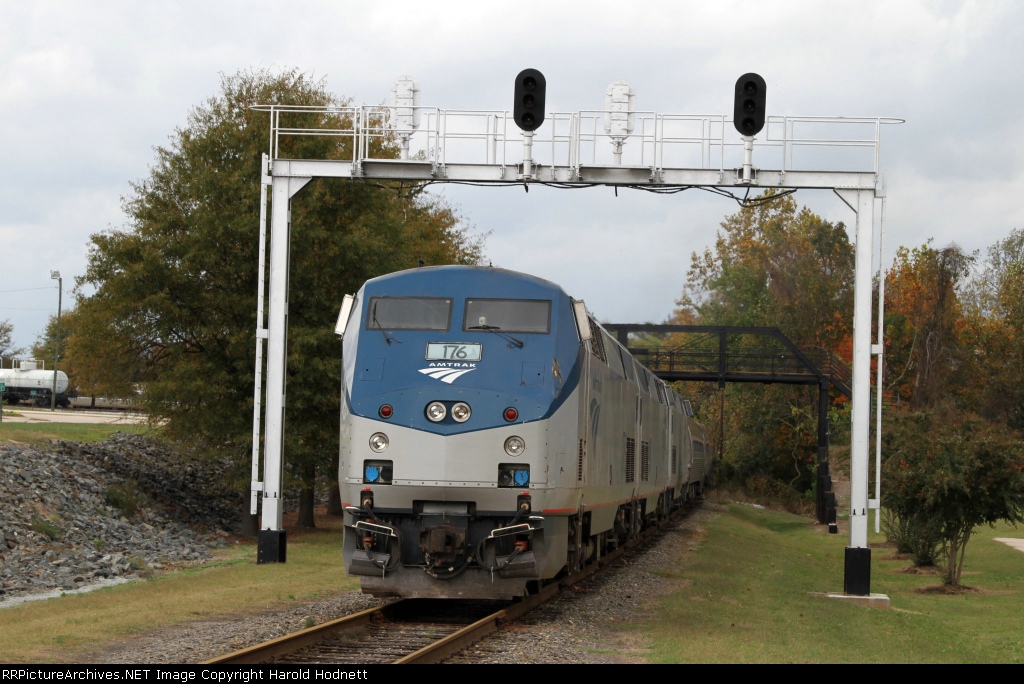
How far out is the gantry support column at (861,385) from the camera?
649 inches

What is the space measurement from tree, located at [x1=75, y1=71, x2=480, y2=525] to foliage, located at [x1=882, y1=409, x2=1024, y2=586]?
12618mm

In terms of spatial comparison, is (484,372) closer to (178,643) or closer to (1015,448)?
(178,643)

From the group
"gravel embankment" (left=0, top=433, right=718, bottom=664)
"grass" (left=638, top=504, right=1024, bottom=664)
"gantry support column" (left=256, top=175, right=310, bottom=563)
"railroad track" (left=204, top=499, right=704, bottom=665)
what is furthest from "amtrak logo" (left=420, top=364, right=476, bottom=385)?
"gantry support column" (left=256, top=175, right=310, bottom=563)

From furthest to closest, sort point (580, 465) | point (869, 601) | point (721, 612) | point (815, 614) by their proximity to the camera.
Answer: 1. point (869, 601)
2. point (815, 614)
3. point (721, 612)
4. point (580, 465)

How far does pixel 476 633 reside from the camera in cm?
1130

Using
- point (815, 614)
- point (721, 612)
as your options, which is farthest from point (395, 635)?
point (815, 614)

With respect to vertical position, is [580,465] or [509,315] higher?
[509,315]

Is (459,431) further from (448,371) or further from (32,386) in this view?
(32,386)

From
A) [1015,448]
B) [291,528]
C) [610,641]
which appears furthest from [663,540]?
[610,641]

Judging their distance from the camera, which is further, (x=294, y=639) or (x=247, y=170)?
(x=247, y=170)

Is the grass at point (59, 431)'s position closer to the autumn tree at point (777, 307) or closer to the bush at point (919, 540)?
the bush at point (919, 540)

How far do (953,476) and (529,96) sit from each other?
37.4 feet

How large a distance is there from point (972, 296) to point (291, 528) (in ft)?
179

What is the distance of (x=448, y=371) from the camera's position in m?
12.3
